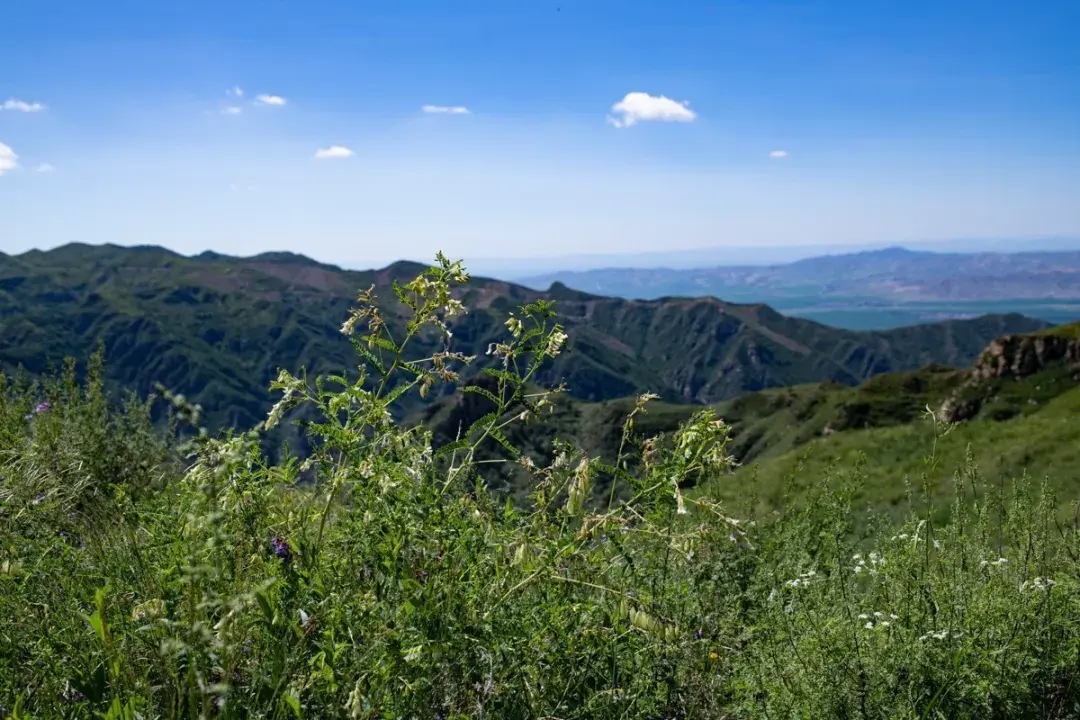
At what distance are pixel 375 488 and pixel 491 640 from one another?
68 cm

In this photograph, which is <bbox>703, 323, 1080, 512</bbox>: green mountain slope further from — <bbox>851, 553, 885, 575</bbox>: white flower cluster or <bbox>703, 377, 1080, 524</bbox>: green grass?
<bbox>851, 553, 885, 575</bbox>: white flower cluster

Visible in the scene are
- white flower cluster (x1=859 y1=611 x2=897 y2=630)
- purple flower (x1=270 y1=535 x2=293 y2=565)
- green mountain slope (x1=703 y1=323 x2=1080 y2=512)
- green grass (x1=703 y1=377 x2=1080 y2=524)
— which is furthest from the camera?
green grass (x1=703 y1=377 x2=1080 y2=524)

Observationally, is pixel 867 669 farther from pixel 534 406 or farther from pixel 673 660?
pixel 534 406

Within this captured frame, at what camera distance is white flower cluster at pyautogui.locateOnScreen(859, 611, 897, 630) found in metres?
3.52

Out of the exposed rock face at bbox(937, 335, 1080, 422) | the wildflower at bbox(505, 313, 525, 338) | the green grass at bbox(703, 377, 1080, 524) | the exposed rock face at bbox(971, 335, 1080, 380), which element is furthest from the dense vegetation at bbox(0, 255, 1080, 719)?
the exposed rock face at bbox(971, 335, 1080, 380)

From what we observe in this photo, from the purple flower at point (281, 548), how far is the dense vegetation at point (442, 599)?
0.05ft

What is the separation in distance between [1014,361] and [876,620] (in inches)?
2547

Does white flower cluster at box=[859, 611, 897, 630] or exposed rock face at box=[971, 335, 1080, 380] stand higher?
white flower cluster at box=[859, 611, 897, 630]

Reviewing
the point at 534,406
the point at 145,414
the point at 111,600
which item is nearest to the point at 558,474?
the point at 534,406

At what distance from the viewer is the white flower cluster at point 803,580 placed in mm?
4184

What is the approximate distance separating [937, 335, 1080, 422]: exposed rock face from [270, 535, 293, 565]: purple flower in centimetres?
5779

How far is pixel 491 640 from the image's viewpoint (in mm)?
2615

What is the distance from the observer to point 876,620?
397cm

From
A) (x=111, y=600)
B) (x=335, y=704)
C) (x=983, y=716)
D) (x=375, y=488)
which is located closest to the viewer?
(x=335, y=704)
